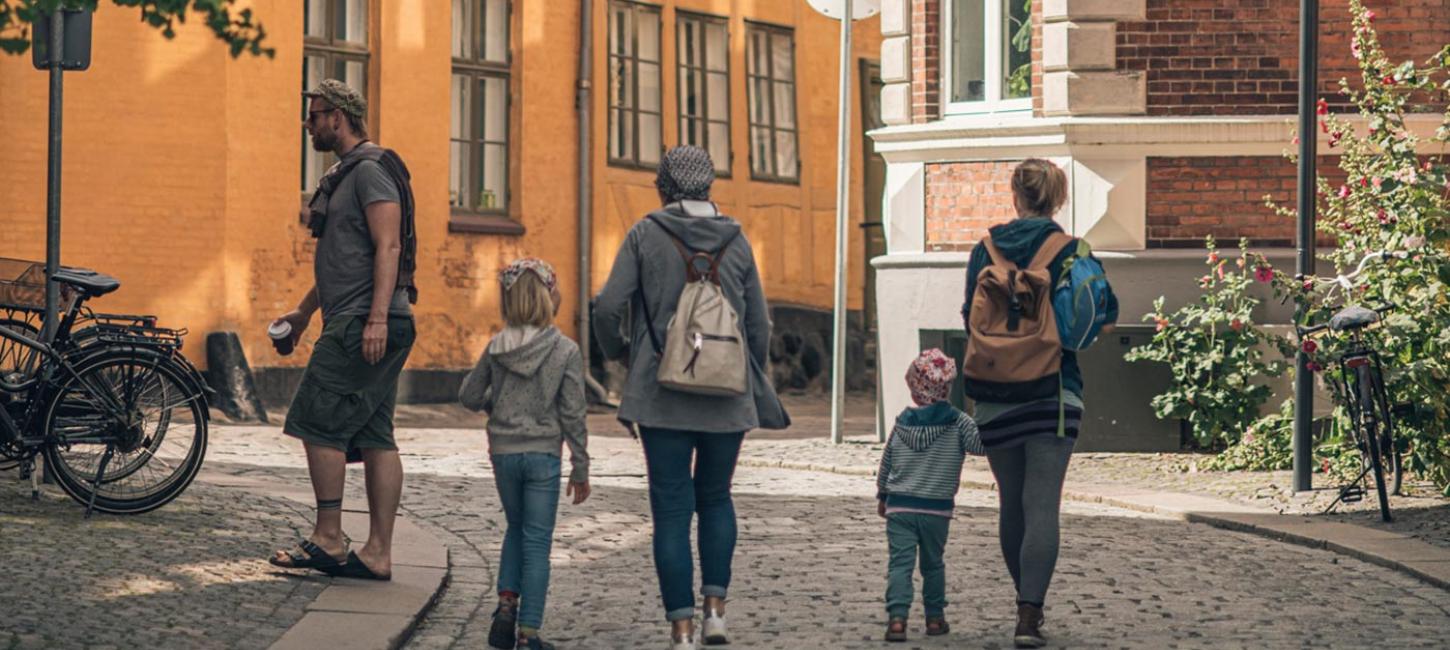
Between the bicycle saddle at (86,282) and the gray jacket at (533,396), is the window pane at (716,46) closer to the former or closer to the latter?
the bicycle saddle at (86,282)

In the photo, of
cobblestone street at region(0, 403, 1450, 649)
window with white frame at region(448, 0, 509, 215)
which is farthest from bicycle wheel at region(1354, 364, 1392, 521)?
window with white frame at region(448, 0, 509, 215)

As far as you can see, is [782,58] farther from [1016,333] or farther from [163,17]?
[163,17]

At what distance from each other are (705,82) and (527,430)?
17556 mm

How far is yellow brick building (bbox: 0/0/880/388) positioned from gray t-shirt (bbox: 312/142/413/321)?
1012cm

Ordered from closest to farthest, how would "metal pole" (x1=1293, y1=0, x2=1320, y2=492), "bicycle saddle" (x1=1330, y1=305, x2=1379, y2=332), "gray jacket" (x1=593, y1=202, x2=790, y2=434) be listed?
"gray jacket" (x1=593, y1=202, x2=790, y2=434) < "bicycle saddle" (x1=1330, y1=305, x2=1379, y2=332) < "metal pole" (x1=1293, y1=0, x2=1320, y2=492)

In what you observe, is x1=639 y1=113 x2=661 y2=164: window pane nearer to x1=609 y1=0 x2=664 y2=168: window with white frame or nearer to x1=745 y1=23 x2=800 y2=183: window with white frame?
x1=609 y1=0 x2=664 y2=168: window with white frame

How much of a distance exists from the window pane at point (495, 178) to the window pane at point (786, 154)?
4446 mm

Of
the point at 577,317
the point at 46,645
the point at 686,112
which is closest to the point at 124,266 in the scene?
the point at 577,317

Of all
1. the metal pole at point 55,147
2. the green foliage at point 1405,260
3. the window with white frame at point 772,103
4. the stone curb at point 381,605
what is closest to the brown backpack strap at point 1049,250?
the stone curb at point 381,605

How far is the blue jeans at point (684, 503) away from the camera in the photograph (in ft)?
24.8

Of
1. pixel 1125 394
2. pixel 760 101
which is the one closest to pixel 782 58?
pixel 760 101

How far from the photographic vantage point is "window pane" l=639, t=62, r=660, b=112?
24000mm

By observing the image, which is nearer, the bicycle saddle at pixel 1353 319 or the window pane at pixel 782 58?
the bicycle saddle at pixel 1353 319

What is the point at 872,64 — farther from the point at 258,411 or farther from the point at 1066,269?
the point at 1066,269
